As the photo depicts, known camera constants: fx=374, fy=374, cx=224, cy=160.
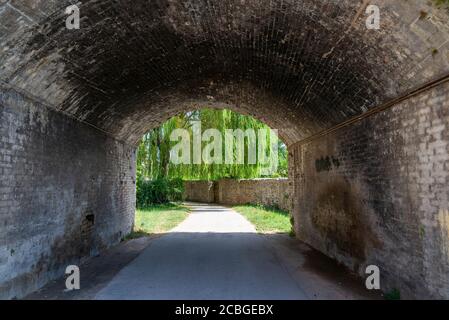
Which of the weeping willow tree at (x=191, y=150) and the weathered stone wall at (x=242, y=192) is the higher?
the weeping willow tree at (x=191, y=150)

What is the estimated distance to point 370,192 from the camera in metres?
6.43

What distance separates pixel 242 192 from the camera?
2917 centimetres

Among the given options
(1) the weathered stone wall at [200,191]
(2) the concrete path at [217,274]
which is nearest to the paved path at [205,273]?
(2) the concrete path at [217,274]

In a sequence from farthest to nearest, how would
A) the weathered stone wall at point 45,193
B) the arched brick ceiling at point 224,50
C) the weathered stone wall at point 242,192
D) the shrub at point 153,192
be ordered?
the shrub at point 153,192, the weathered stone wall at point 242,192, the weathered stone wall at point 45,193, the arched brick ceiling at point 224,50

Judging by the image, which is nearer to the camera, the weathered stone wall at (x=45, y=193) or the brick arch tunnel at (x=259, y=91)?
the brick arch tunnel at (x=259, y=91)

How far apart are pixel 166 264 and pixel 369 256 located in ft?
13.2

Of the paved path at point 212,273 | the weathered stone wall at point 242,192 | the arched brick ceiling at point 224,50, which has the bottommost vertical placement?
the paved path at point 212,273

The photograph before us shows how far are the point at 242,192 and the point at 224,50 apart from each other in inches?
901

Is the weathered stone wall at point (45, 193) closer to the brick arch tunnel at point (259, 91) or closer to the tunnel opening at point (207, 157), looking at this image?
the brick arch tunnel at point (259, 91)

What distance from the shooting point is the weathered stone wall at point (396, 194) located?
4.47 metres

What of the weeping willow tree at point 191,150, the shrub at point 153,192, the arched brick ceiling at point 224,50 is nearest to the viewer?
the arched brick ceiling at point 224,50

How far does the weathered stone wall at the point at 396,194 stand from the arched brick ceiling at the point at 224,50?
0.42 m
